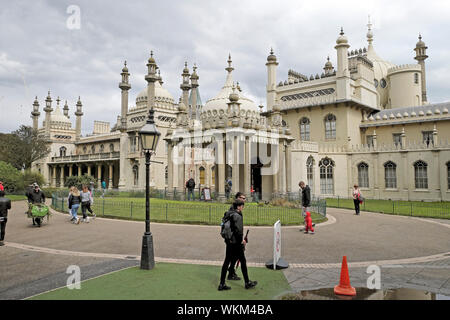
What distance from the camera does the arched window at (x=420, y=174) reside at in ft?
85.6

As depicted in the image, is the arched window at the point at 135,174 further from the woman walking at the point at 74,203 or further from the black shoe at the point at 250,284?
the black shoe at the point at 250,284

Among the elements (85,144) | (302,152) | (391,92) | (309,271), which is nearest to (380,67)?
(391,92)

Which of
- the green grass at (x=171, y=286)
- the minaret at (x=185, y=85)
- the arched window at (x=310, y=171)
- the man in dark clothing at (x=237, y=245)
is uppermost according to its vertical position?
the minaret at (x=185, y=85)

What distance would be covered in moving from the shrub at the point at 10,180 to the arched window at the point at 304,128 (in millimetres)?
31712

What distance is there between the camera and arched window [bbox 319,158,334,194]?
30469 mm

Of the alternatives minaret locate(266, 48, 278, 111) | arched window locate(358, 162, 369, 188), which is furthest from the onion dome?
arched window locate(358, 162, 369, 188)

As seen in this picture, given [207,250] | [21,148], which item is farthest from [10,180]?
[207,250]

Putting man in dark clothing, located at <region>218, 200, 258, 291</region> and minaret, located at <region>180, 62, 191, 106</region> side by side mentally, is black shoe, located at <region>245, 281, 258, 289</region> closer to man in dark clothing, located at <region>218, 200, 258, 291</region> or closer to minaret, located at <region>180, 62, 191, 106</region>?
man in dark clothing, located at <region>218, 200, 258, 291</region>

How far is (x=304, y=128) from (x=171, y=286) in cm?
3136

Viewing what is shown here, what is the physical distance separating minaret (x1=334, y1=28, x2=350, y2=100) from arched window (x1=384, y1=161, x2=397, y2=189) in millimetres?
8053

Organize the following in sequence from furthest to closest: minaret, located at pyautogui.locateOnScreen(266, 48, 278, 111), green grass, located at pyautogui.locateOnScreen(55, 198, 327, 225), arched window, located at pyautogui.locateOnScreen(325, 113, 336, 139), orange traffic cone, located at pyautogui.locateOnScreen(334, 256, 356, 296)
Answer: minaret, located at pyautogui.locateOnScreen(266, 48, 278, 111), arched window, located at pyautogui.locateOnScreen(325, 113, 336, 139), green grass, located at pyautogui.locateOnScreen(55, 198, 327, 225), orange traffic cone, located at pyautogui.locateOnScreen(334, 256, 356, 296)

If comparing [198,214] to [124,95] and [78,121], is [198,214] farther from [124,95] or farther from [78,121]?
[78,121]

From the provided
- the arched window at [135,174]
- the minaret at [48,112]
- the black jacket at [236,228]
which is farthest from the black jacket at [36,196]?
the minaret at [48,112]
